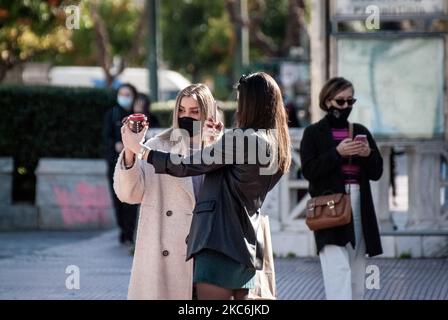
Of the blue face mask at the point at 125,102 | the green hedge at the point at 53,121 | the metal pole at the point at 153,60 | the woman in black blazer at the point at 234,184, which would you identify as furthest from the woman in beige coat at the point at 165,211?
the metal pole at the point at 153,60

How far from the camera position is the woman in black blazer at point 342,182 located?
810cm

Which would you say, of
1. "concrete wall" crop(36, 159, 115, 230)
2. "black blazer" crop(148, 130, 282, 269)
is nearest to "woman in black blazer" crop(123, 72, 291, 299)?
"black blazer" crop(148, 130, 282, 269)

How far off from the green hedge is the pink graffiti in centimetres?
65

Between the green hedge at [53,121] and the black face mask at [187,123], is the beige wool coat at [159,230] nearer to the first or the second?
the black face mask at [187,123]

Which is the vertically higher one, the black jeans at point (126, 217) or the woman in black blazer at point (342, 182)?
the woman in black blazer at point (342, 182)

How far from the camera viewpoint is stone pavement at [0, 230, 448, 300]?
10.1 m

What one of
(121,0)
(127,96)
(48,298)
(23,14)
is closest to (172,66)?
(121,0)

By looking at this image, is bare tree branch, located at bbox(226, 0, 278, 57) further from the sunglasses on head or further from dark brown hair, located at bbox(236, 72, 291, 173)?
dark brown hair, located at bbox(236, 72, 291, 173)

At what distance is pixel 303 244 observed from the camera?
40.1 feet

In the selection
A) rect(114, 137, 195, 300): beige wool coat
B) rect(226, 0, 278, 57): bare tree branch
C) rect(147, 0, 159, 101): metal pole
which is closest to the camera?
rect(114, 137, 195, 300): beige wool coat

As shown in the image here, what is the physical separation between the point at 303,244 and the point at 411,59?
204 cm

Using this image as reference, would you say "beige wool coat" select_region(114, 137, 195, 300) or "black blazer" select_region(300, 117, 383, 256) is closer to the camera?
"beige wool coat" select_region(114, 137, 195, 300)

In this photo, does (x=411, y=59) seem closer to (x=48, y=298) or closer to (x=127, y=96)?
(x=127, y=96)

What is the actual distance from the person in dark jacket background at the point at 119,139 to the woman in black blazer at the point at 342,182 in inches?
203
